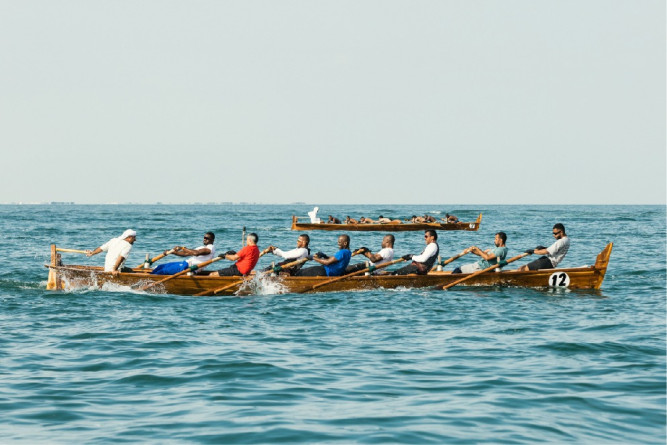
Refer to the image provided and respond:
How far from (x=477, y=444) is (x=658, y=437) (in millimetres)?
1976

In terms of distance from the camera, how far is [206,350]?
12.4 meters

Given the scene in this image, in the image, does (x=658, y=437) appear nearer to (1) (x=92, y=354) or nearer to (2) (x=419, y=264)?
(1) (x=92, y=354)

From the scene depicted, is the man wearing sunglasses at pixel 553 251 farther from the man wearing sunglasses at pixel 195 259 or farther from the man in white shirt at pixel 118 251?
the man in white shirt at pixel 118 251

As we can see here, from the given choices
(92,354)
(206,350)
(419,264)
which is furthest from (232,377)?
(419,264)

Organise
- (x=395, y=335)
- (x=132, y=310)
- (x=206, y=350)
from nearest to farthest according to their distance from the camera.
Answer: (x=206, y=350) < (x=395, y=335) < (x=132, y=310)

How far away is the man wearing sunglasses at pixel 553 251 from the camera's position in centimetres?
2067

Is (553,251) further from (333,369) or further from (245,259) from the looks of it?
(333,369)

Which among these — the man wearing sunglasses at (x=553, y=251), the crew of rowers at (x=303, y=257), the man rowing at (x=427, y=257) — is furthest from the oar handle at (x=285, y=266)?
the man wearing sunglasses at (x=553, y=251)

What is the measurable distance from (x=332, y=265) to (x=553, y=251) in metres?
6.07

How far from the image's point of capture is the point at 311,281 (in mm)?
20281

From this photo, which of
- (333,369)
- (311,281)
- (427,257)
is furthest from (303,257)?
(333,369)

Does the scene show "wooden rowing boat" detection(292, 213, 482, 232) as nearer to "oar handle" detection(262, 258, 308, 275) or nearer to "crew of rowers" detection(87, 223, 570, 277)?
"crew of rowers" detection(87, 223, 570, 277)

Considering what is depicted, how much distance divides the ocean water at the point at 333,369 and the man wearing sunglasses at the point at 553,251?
192cm

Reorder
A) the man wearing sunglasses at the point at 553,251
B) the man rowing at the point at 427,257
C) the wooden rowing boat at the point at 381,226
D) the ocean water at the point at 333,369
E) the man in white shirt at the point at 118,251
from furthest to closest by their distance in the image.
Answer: the wooden rowing boat at the point at 381,226, the man wearing sunglasses at the point at 553,251, the man rowing at the point at 427,257, the man in white shirt at the point at 118,251, the ocean water at the point at 333,369
